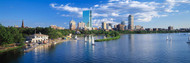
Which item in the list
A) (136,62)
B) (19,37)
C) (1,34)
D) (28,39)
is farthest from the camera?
(28,39)

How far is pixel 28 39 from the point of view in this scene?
65562 millimetres

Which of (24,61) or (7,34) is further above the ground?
(7,34)

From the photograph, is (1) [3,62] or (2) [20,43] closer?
(1) [3,62]

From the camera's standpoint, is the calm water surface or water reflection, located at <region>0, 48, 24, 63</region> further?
water reflection, located at <region>0, 48, 24, 63</region>

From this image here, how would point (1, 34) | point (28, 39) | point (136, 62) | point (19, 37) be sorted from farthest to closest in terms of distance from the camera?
point (28, 39)
point (19, 37)
point (1, 34)
point (136, 62)

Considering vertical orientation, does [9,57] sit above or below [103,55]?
above

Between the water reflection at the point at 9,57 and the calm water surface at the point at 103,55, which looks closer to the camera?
the calm water surface at the point at 103,55

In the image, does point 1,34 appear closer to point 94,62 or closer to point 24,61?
point 24,61

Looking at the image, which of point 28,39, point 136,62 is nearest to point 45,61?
point 136,62

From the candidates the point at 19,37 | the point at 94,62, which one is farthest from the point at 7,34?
the point at 94,62

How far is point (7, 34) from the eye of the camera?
44094 millimetres

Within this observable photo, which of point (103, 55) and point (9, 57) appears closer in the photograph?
point (9, 57)

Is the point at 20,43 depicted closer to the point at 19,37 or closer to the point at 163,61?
the point at 19,37

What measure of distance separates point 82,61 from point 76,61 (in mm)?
1240
